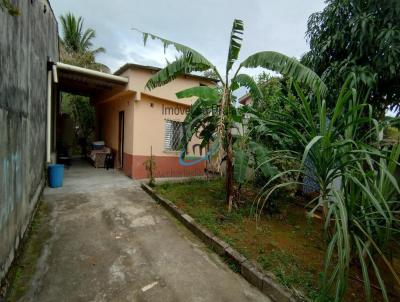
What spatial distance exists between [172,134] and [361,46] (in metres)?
6.50

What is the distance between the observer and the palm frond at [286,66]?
453cm

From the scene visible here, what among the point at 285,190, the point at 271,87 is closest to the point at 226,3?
the point at 271,87

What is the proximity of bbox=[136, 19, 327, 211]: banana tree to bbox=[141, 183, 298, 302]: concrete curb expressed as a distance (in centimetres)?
108

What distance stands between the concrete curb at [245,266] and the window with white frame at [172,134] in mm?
4332

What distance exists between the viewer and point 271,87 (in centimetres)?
627

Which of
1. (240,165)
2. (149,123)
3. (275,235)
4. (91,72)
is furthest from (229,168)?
(91,72)

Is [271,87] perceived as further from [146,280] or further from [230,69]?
[146,280]

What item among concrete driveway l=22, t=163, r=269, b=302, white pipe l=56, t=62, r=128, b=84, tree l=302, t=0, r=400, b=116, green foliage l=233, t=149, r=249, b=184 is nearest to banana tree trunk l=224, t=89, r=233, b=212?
green foliage l=233, t=149, r=249, b=184

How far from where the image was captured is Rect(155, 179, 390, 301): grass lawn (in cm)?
295

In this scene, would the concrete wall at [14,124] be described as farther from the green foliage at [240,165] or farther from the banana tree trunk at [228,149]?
the green foliage at [240,165]

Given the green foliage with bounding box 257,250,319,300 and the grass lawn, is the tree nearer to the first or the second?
the grass lawn

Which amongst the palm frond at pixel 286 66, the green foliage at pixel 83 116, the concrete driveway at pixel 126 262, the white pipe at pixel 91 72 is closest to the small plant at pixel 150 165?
the concrete driveway at pixel 126 262

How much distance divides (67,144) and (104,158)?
2.50 metres

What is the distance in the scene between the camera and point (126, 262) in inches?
133
